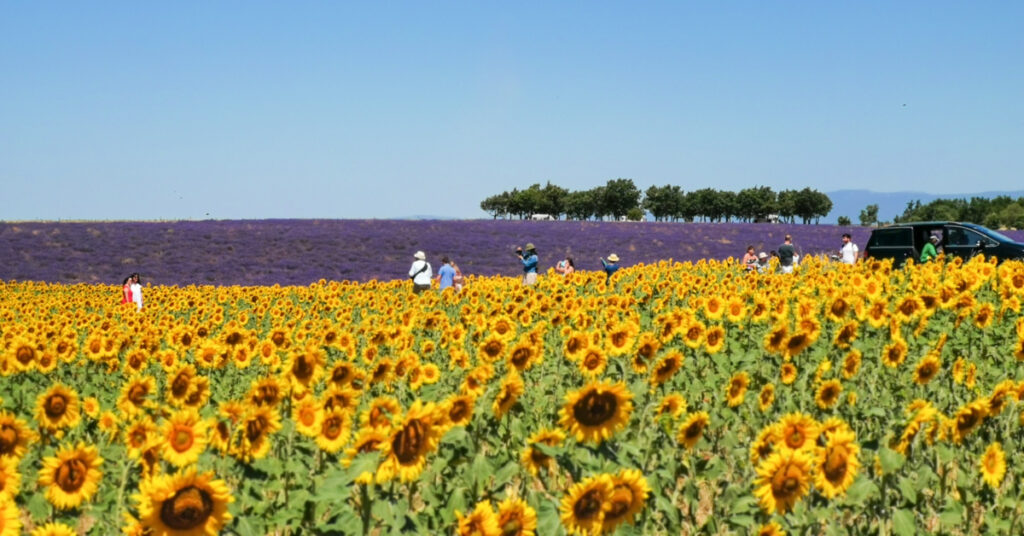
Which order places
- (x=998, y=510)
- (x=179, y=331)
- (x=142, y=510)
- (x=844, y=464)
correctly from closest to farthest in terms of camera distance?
(x=142, y=510) → (x=844, y=464) → (x=998, y=510) → (x=179, y=331)

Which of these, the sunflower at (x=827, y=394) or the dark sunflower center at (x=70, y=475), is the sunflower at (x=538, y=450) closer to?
the dark sunflower center at (x=70, y=475)

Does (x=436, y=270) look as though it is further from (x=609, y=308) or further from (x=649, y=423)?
(x=649, y=423)

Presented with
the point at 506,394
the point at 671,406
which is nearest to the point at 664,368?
the point at 671,406

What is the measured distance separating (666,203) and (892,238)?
401 feet

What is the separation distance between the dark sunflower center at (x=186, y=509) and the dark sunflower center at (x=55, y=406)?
241 centimetres

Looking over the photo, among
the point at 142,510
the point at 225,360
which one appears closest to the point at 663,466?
the point at 142,510

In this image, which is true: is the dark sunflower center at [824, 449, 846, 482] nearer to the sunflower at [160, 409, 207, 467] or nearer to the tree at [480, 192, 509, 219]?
the sunflower at [160, 409, 207, 467]

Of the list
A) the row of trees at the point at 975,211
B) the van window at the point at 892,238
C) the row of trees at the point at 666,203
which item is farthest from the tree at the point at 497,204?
the van window at the point at 892,238

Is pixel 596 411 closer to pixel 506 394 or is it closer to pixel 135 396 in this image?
pixel 506 394

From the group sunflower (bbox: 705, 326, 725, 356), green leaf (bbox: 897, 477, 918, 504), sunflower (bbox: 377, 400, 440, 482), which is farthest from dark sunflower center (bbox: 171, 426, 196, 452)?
sunflower (bbox: 705, 326, 725, 356)

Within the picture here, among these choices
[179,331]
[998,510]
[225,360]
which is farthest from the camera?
[179,331]

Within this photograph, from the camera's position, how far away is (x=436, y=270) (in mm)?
36281

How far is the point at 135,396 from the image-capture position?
499cm

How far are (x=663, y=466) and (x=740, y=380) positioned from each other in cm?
97
